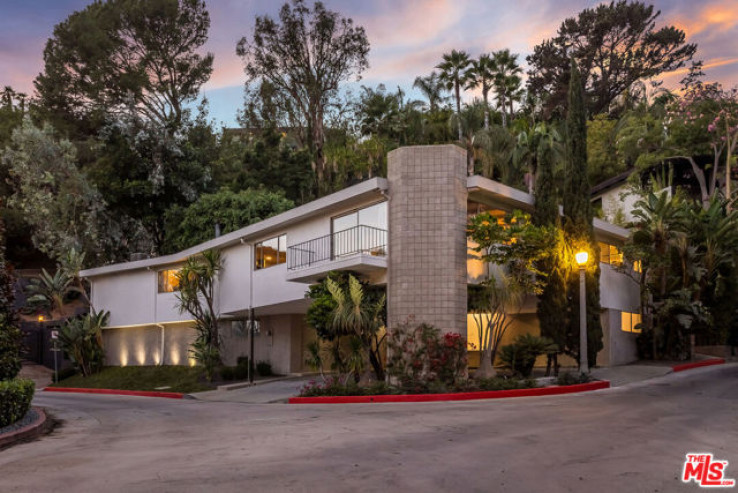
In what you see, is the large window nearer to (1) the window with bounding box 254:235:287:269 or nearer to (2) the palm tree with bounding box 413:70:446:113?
(1) the window with bounding box 254:235:287:269

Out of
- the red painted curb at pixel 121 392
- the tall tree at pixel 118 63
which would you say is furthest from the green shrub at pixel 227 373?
the tall tree at pixel 118 63

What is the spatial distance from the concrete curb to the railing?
440 inches

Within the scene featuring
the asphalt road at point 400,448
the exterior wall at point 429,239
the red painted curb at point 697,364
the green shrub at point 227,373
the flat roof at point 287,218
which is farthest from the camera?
the green shrub at point 227,373

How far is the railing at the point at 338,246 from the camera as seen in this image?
2308 cm

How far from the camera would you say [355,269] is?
881 inches

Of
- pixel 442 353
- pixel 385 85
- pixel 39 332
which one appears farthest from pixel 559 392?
pixel 385 85

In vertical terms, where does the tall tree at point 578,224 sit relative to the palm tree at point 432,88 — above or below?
below

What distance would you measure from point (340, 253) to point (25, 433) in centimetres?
1259

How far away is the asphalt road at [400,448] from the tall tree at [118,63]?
3787cm

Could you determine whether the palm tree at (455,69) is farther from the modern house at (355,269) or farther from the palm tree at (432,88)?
the modern house at (355,269)

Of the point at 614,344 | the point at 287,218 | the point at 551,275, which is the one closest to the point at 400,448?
the point at 551,275

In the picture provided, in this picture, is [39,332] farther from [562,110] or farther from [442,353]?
[562,110]

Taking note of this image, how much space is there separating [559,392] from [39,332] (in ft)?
113

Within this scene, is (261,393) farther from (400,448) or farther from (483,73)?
(483,73)
